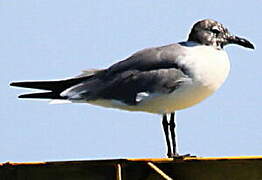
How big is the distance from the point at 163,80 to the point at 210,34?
3.19ft

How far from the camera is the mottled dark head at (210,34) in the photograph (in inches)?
405

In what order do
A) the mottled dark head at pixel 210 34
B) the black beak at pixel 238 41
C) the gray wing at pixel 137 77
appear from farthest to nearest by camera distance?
the black beak at pixel 238 41 → the mottled dark head at pixel 210 34 → the gray wing at pixel 137 77

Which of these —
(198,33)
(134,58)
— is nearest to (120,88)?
(134,58)

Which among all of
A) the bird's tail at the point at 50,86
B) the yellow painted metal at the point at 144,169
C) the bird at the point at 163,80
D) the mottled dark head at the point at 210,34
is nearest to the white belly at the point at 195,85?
the bird at the point at 163,80

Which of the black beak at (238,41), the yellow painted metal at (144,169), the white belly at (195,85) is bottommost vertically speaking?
the yellow painted metal at (144,169)

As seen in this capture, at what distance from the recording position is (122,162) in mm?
6691

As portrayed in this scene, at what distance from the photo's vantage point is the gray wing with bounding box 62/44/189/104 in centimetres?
980

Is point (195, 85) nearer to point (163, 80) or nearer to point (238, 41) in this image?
point (163, 80)

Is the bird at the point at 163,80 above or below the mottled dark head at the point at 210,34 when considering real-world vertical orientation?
below

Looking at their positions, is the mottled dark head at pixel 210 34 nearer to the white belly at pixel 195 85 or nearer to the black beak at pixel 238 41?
the black beak at pixel 238 41

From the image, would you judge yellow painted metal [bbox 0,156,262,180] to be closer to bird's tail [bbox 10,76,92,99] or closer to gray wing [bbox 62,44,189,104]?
gray wing [bbox 62,44,189,104]

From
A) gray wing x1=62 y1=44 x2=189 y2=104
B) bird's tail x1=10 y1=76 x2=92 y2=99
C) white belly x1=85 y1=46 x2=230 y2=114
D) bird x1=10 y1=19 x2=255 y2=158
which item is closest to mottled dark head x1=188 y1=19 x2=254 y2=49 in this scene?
bird x1=10 y1=19 x2=255 y2=158

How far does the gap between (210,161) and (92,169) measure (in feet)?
3.58

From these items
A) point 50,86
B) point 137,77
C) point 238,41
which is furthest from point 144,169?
point 238,41
